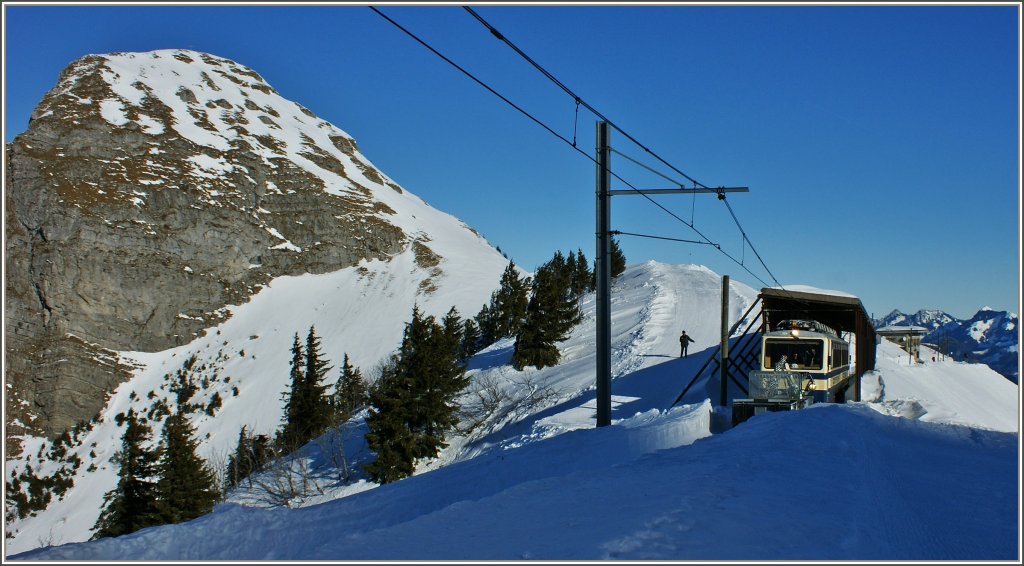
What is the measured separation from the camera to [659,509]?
252 inches

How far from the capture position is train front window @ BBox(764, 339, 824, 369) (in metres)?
23.2

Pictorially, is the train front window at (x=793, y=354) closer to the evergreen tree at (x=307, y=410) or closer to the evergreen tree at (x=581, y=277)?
the evergreen tree at (x=307, y=410)

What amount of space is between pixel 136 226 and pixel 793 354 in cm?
9978

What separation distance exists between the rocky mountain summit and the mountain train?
81219mm

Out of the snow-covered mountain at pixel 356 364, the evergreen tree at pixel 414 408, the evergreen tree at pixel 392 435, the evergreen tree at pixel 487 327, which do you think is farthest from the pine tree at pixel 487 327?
the evergreen tree at pixel 392 435

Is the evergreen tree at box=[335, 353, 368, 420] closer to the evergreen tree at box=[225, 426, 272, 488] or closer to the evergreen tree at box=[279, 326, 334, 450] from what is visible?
the evergreen tree at box=[279, 326, 334, 450]

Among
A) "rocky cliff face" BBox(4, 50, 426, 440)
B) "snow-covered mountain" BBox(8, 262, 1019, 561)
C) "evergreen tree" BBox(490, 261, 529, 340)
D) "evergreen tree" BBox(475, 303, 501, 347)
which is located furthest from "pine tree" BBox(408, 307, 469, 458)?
"rocky cliff face" BBox(4, 50, 426, 440)

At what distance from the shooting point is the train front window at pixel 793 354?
23156 millimetres

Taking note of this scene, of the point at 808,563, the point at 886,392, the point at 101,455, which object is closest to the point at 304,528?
the point at 808,563

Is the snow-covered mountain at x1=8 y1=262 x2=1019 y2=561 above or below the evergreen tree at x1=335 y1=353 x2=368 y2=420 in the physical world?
above

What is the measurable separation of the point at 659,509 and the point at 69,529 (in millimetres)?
65932

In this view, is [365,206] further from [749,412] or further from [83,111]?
[749,412]

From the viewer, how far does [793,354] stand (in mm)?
23375

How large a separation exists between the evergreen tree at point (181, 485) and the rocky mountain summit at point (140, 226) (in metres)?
59.2
